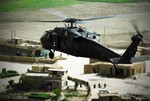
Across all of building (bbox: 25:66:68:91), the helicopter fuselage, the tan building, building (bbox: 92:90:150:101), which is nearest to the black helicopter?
the helicopter fuselage

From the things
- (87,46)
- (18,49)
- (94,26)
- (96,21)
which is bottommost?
(87,46)

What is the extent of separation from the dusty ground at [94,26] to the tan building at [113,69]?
4.79 feet

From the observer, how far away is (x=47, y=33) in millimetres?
36625

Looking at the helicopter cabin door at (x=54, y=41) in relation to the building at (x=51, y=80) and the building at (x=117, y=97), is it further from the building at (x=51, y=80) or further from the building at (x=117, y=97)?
the building at (x=51, y=80)

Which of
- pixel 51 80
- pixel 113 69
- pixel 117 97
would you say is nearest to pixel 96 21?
pixel 113 69

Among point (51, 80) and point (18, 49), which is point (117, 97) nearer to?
point (51, 80)

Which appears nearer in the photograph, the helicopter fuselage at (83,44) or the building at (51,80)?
the helicopter fuselage at (83,44)

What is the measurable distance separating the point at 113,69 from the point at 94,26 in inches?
2127

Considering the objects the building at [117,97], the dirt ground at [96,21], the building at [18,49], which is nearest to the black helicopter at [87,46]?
the building at [117,97]

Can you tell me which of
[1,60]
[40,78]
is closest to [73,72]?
[40,78]

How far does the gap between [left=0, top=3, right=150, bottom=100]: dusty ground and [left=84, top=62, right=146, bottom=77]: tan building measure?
1.46 m

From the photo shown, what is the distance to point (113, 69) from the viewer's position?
59.5 metres

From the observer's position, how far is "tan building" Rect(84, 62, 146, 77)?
5956 centimetres

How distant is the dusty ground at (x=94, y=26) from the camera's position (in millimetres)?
56781
